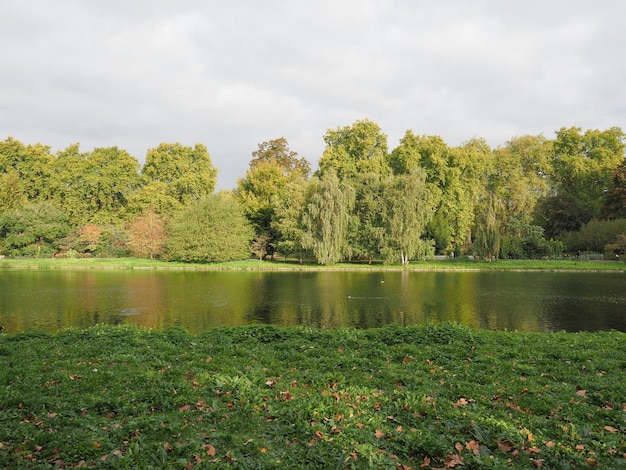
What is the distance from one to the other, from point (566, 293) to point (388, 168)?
97.6 ft

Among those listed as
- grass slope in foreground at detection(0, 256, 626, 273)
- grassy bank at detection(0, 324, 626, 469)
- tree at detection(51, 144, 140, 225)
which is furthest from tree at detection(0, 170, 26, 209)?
grassy bank at detection(0, 324, 626, 469)

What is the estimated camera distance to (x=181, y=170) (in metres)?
53.6

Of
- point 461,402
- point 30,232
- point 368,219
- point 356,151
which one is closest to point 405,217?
point 368,219

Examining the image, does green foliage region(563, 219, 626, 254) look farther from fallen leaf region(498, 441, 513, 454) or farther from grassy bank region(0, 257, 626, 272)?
fallen leaf region(498, 441, 513, 454)

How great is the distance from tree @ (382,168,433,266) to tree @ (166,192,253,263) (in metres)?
15.1

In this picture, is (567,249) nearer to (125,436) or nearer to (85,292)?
(85,292)

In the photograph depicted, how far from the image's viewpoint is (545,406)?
564cm

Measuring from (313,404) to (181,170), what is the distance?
170 ft

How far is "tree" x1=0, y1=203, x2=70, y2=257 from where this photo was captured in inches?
1795

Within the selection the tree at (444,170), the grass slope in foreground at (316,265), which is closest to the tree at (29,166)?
the grass slope in foreground at (316,265)

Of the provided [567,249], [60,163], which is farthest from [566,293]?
[60,163]

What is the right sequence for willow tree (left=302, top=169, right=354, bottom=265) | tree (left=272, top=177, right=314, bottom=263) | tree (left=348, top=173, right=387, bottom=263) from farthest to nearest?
tree (left=348, top=173, right=387, bottom=263) → tree (left=272, top=177, right=314, bottom=263) → willow tree (left=302, top=169, right=354, bottom=265)

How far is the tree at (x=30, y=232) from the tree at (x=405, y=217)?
1410 inches

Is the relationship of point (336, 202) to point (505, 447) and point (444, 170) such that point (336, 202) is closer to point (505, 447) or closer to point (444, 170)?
point (444, 170)
